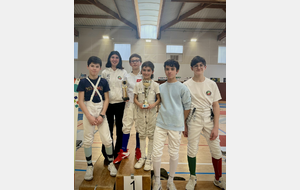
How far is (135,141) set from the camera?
2.68m

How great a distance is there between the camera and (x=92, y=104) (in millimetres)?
2191

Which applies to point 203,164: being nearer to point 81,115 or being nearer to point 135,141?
point 135,141

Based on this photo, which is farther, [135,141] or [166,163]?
[135,141]

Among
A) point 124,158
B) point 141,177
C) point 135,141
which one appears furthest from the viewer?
point 135,141

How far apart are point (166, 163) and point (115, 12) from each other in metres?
2.31

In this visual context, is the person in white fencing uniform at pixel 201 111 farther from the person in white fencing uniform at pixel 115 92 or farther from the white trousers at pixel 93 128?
the white trousers at pixel 93 128

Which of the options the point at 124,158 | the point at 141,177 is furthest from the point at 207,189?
the point at 124,158

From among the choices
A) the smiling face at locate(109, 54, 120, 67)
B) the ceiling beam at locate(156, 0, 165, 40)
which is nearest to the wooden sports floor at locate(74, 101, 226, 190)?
the smiling face at locate(109, 54, 120, 67)

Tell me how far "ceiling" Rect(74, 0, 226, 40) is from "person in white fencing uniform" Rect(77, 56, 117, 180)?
569 millimetres

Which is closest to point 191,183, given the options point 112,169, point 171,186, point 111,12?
point 171,186

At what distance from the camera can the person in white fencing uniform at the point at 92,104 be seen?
7.14ft

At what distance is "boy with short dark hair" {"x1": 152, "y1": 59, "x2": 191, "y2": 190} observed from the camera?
210 cm

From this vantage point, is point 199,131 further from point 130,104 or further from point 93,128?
point 93,128

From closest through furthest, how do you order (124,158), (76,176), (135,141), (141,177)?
(141,177) < (76,176) < (124,158) < (135,141)
